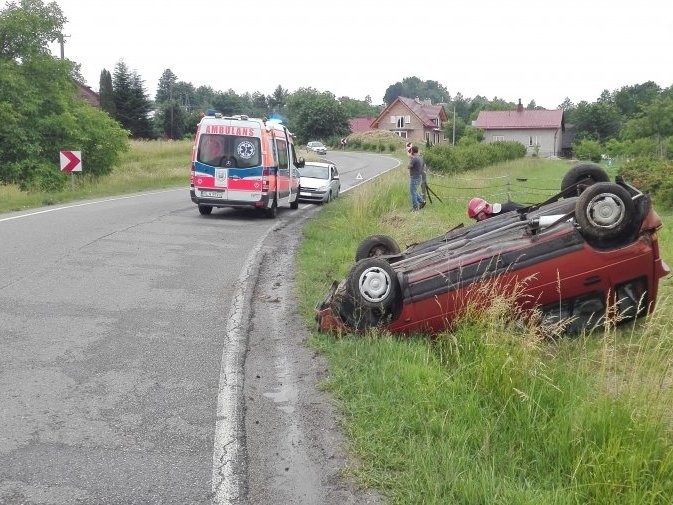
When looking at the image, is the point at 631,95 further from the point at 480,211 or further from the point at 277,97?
the point at 480,211

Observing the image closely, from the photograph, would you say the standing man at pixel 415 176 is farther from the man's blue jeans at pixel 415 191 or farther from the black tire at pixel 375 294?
the black tire at pixel 375 294

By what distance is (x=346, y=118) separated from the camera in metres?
96.2

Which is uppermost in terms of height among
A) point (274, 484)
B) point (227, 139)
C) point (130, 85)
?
point (130, 85)

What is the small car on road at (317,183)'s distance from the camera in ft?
76.7

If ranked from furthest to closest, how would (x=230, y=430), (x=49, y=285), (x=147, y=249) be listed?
(x=147, y=249), (x=49, y=285), (x=230, y=430)

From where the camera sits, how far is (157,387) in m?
5.21

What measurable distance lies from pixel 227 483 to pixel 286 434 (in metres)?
0.74

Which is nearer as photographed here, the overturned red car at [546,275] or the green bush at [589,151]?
the overturned red car at [546,275]

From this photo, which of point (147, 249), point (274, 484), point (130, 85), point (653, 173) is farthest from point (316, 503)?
point (130, 85)

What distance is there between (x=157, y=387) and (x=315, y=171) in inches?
776

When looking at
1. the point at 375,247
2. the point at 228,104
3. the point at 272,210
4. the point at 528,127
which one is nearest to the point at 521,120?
the point at 528,127

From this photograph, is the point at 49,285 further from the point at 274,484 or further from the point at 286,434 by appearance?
the point at 274,484

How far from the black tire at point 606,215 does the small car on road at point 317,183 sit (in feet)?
58.1

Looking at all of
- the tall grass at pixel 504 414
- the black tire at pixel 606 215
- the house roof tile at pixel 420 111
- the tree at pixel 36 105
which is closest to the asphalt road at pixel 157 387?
the tall grass at pixel 504 414
